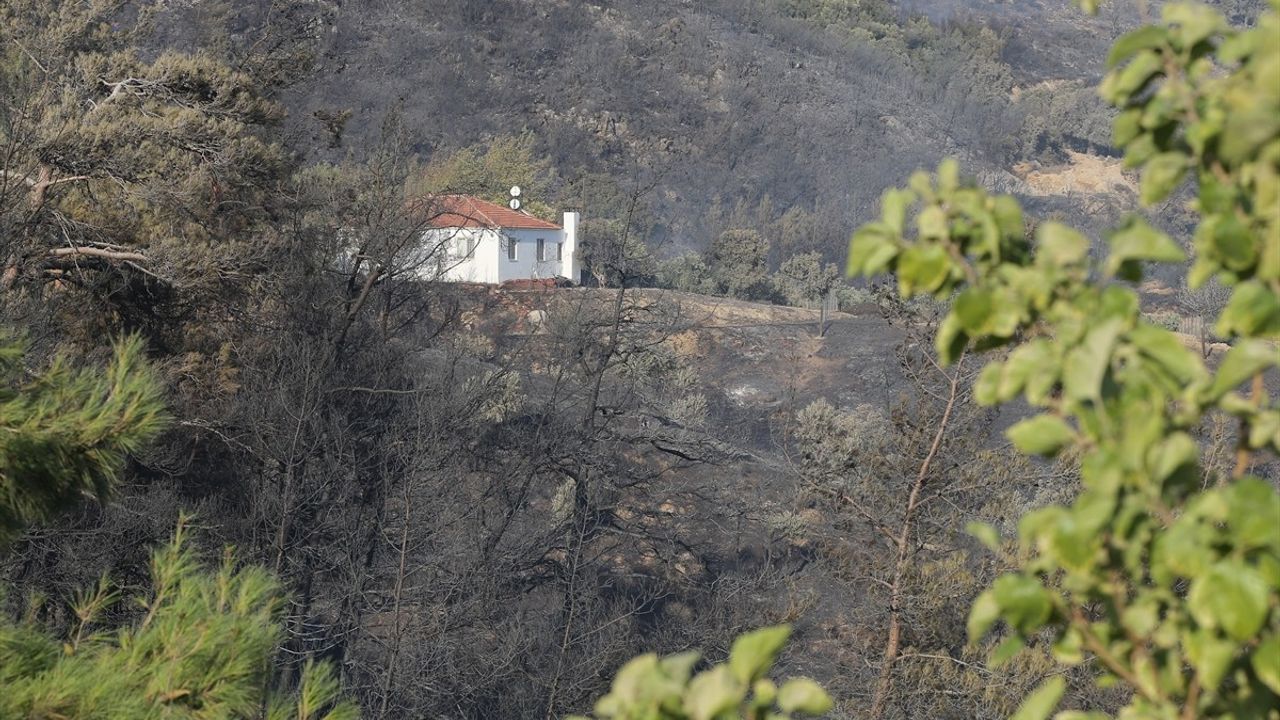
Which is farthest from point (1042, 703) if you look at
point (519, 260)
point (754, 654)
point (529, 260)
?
point (529, 260)

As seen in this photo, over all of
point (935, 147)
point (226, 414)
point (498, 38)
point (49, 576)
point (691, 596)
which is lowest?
point (691, 596)

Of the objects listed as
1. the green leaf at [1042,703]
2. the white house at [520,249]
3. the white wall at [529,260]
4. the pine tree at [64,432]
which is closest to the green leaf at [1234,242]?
the green leaf at [1042,703]

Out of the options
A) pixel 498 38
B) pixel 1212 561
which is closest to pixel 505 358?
pixel 1212 561

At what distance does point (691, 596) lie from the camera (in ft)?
56.8

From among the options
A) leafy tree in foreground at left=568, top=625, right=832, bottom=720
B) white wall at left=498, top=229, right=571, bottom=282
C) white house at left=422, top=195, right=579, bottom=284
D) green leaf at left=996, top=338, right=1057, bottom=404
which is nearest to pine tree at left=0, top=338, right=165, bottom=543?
leafy tree in foreground at left=568, top=625, right=832, bottom=720

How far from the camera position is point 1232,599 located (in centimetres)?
125

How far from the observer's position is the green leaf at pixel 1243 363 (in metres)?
1.28

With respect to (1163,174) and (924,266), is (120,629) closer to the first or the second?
(924,266)

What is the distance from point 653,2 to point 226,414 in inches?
2026

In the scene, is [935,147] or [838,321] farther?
[935,147]

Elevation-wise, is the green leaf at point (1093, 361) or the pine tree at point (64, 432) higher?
the green leaf at point (1093, 361)

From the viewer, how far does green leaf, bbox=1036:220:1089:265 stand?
4.79 feet

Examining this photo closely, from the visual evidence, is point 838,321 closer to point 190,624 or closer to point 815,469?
point 815,469

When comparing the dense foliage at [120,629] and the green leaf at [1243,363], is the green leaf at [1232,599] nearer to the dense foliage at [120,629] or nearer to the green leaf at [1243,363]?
the green leaf at [1243,363]
